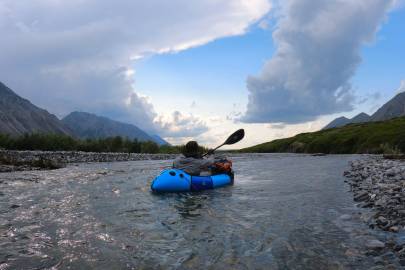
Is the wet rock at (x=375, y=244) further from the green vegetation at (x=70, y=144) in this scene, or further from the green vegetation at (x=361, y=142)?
the green vegetation at (x=70, y=144)

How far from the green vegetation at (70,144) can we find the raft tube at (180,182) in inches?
2262

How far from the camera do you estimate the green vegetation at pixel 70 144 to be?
69.4 meters

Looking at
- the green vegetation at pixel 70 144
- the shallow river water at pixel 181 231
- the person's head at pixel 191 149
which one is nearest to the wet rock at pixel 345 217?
the shallow river water at pixel 181 231

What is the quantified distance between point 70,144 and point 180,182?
6193 cm

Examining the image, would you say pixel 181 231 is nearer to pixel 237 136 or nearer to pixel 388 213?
pixel 388 213

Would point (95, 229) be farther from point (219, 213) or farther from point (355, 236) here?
point (355, 236)

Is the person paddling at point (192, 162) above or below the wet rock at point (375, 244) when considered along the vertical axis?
above

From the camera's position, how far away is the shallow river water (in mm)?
7258

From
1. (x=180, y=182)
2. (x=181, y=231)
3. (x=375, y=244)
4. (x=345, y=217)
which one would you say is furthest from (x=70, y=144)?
(x=375, y=244)

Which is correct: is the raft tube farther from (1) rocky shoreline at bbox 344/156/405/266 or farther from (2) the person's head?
(1) rocky shoreline at bbox 344/156/405/266

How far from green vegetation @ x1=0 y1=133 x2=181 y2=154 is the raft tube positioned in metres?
57.5

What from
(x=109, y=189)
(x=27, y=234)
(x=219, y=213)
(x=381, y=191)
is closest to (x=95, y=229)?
(x=27, y=234)

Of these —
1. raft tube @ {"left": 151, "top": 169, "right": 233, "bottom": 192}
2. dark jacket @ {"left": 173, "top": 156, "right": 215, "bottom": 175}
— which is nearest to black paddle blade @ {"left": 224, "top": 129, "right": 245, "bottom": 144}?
dark jacket @ {"left": 173, "top": 156, "right": 215, "bottom": 175}

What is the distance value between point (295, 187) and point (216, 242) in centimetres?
1137
